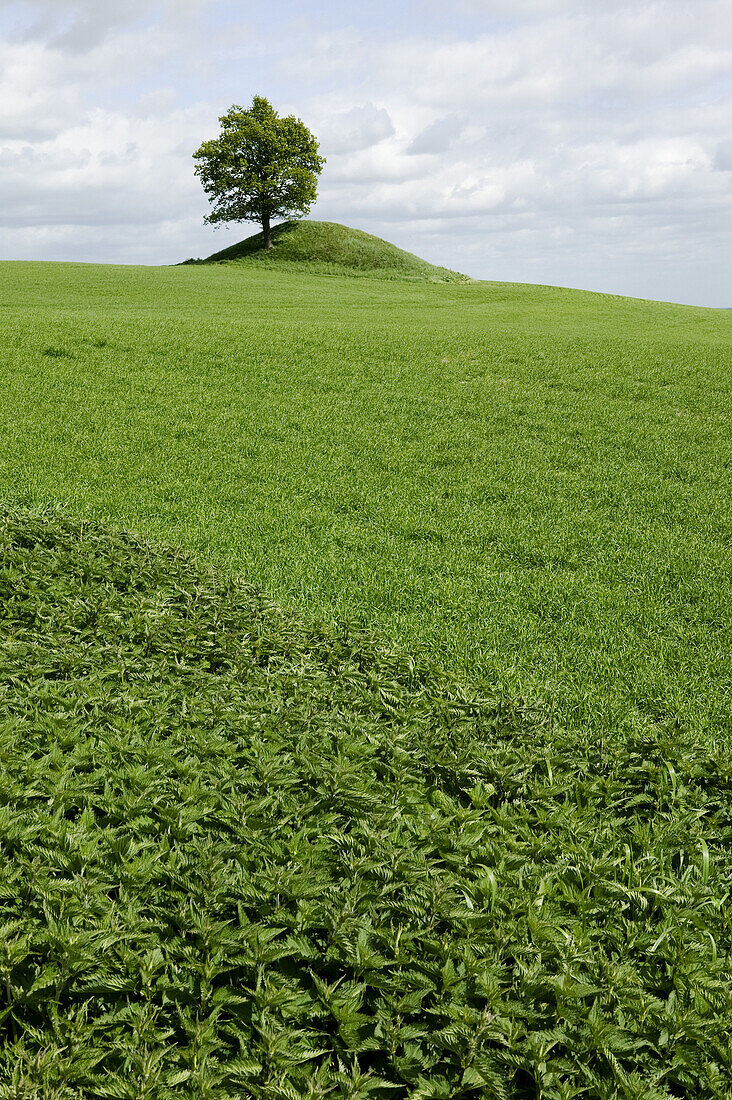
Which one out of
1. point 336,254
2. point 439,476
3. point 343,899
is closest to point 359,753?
point 343,899

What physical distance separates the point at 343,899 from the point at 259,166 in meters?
53.9

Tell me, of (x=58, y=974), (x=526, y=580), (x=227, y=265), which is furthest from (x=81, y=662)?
(x=227, y=265)

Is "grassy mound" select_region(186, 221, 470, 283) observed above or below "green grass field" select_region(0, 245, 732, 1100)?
above

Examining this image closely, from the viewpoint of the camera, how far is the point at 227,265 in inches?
1818

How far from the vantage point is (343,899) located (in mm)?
3021

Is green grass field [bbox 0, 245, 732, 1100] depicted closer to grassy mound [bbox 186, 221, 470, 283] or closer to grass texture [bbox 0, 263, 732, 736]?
grass texture [bbox 0, 263, 732, 736]

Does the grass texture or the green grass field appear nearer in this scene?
the green grass field

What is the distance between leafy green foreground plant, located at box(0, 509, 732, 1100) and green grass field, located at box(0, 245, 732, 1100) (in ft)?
0.05

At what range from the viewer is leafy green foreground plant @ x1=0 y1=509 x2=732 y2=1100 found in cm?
258

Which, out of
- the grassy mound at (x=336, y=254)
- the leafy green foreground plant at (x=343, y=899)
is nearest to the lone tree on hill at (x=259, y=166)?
the grassy mound at (x=336, y=254)

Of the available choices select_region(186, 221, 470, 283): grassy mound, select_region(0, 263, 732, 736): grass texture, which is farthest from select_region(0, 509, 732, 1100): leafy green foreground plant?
select_region(186, 221, 470, 283): grassy mound

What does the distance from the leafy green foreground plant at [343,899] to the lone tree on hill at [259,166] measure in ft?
160

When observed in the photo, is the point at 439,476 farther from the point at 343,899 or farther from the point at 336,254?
the point at 336,254

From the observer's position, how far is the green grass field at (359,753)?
105 inches
